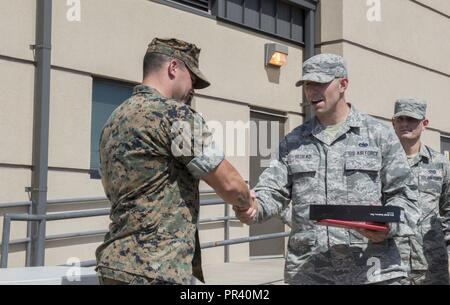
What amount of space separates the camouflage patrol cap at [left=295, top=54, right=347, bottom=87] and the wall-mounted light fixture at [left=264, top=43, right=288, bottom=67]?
19.3 feet

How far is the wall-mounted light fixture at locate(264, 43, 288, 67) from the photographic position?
9.59 m

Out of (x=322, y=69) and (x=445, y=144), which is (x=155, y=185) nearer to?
(x=322, y=69)

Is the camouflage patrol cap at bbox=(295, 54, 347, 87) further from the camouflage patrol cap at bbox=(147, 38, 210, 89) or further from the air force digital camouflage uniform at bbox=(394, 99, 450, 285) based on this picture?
the air force digital camouflage uniform at bbox=(394, 99, 450, 285)

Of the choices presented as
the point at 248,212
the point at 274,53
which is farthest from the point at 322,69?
the point at 274,53

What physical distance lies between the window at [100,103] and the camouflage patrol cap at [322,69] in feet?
13.9

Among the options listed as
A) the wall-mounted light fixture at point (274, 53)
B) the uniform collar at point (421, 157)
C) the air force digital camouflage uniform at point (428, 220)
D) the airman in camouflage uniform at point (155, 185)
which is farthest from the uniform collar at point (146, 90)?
the wall-mounted light fixture at point (274, 53)

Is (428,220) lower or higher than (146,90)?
lower

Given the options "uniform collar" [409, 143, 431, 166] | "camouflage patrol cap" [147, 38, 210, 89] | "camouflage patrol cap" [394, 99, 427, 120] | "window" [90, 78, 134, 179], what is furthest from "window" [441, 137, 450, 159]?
"camouflage patrol cap" [147, 38, 210, 89]

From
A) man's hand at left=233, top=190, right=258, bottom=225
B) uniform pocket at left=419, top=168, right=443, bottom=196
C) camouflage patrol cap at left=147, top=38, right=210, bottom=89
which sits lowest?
man's hand at left=233, top=190, right=258, bottom=225

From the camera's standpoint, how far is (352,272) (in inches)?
139

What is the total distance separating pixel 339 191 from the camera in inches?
143

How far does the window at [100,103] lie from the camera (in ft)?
24.9

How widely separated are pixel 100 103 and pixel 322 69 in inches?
175

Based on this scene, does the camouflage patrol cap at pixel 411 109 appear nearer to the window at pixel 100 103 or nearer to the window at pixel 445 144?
the window at pixel 100 103
